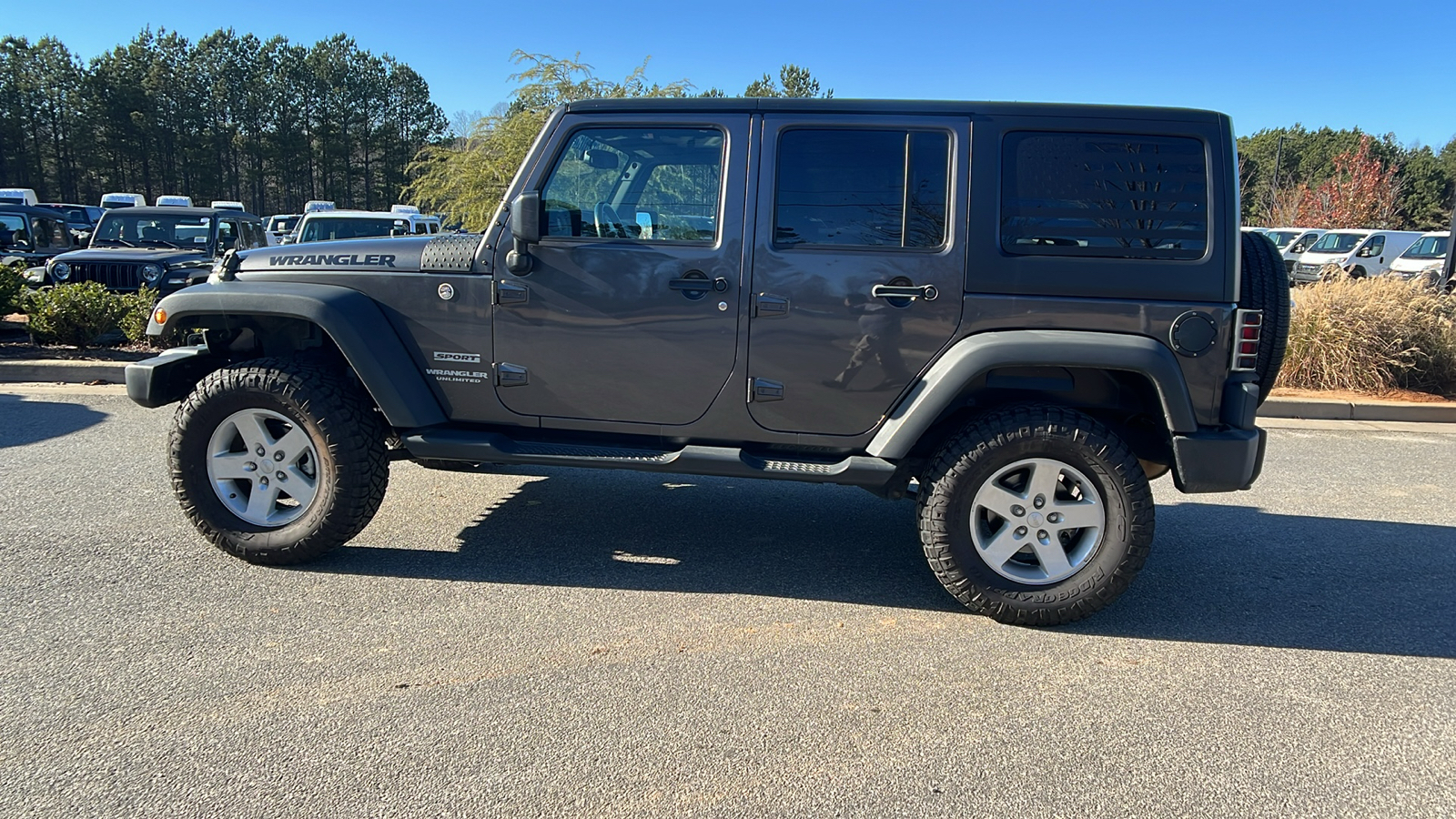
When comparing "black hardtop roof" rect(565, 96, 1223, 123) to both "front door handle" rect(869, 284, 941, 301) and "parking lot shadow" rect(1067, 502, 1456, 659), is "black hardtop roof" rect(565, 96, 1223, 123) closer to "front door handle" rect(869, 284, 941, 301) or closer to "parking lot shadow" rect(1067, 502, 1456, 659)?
"front door handle" rect(869, 284, 941, 301)

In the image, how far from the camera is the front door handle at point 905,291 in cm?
347

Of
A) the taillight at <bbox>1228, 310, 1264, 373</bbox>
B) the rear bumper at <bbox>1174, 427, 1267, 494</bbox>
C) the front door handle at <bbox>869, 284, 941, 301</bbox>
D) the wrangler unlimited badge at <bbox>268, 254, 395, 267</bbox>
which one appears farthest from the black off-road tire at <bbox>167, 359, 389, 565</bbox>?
the taillight at <bbox>1228, 310, 1264, 373</bbox>

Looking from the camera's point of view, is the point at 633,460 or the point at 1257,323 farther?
the point at 633,460

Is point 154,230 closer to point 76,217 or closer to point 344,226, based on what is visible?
point 344,226

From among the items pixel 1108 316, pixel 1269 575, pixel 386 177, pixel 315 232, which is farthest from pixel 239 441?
pixel 386 177

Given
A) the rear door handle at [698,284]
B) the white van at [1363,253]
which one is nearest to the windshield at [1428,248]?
the white van at [1363,253]

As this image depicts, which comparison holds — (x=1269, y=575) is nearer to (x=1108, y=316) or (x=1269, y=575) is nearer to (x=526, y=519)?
(x=1108, y=316)

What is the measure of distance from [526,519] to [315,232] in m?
11.5

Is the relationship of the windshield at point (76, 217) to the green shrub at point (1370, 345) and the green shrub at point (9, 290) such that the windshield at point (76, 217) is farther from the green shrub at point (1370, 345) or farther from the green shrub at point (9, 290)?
the green shrub at point (1370, 345)

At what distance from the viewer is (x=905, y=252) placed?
3500mm

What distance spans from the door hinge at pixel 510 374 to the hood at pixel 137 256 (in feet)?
31.0

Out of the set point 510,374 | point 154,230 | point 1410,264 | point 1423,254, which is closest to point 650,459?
point 510,374

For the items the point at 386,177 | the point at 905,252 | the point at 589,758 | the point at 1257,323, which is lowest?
the point at 589,758

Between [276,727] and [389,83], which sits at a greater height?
[389,83]
